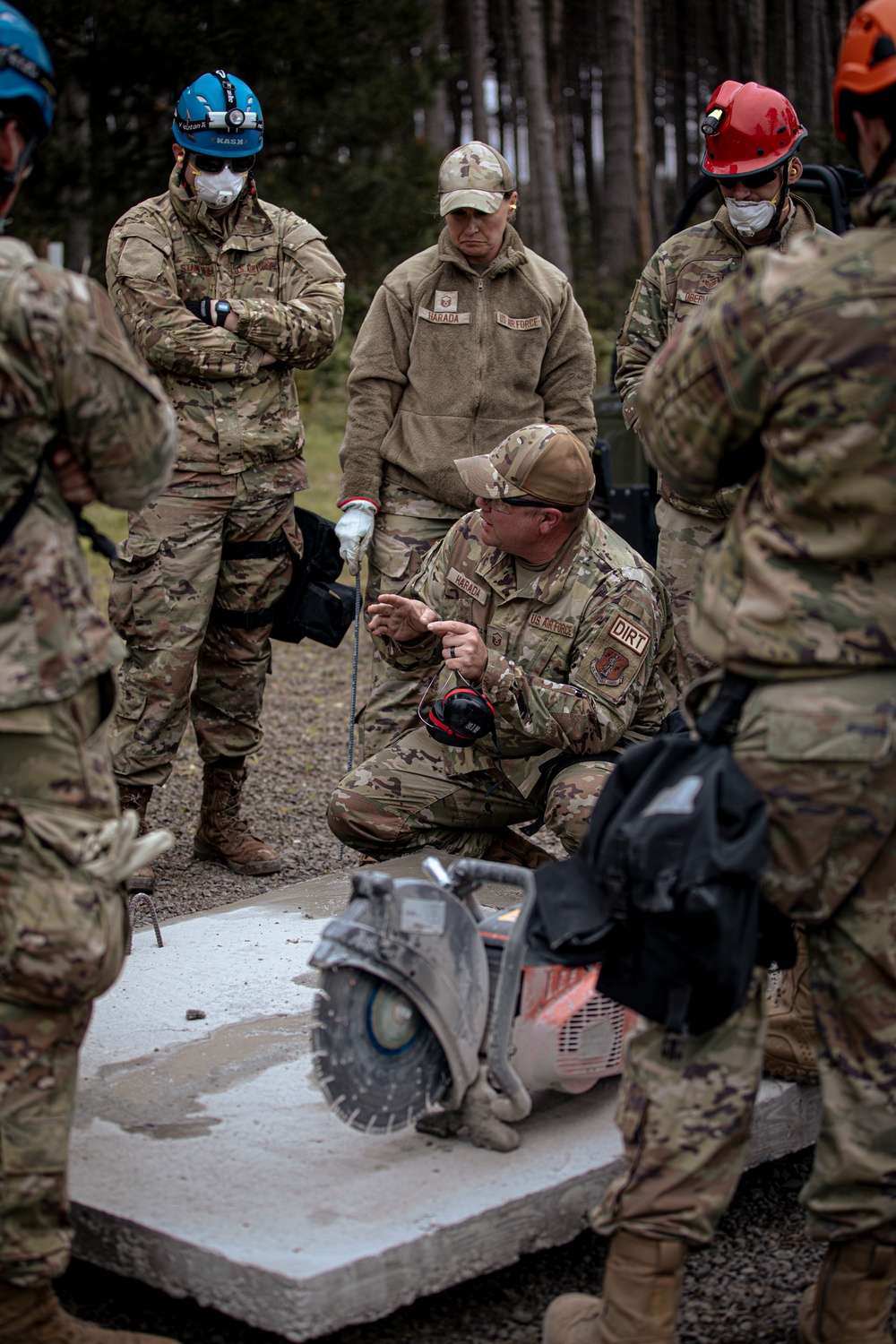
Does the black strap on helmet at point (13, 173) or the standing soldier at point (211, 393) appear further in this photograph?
the standing soldier at point (211, 393)

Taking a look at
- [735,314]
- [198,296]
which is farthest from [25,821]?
[198,296]

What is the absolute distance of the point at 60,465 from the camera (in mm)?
2467

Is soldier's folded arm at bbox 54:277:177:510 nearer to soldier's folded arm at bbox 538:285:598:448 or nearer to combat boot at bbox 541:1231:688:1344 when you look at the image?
combat boot at bbox 541:1231:688:1344

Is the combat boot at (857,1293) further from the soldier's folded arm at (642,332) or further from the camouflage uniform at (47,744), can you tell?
the soldier's folded arm at (642,332)

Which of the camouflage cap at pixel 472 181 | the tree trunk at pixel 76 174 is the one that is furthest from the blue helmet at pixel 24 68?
the tree trunk at pixel 76 174

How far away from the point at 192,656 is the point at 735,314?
3033mm

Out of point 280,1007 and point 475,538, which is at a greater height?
point 475,538

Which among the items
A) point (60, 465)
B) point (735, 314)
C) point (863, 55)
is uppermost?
point (863, 55)

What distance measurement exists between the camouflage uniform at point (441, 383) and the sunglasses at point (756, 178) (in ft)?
3.16

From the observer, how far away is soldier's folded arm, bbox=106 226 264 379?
16.0 ft

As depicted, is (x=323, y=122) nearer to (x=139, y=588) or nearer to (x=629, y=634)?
(x=139, y=588)

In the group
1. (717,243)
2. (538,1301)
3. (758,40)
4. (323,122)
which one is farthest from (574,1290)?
(758,40)

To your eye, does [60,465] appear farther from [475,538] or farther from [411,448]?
[411,448]

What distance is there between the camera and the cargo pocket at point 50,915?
235 centimetres
